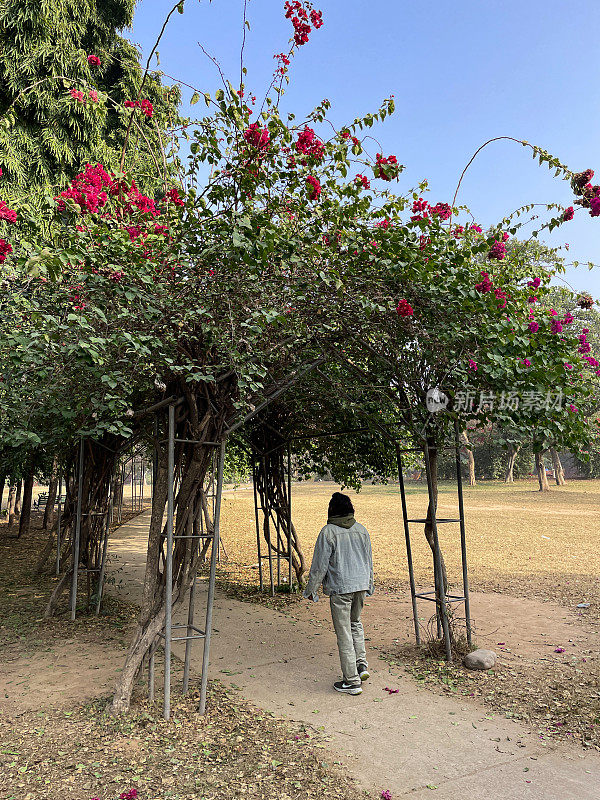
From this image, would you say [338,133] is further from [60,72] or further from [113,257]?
[60,72]

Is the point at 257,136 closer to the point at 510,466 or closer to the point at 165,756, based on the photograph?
the point at 165,756

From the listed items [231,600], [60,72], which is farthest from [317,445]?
[60,72]

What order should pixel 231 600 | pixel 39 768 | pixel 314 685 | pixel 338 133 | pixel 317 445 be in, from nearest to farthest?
pixel 39 768 → pixel 338 133 → pixel 314 685 → pixel 231 600 → pixel 317 445

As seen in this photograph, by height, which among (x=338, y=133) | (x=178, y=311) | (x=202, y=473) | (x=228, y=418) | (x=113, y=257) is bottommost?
(x=202, y=473)

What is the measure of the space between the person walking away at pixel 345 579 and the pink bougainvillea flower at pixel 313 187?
8.17 ft

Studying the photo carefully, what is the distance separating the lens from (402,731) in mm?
4137

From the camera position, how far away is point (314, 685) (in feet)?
16.8

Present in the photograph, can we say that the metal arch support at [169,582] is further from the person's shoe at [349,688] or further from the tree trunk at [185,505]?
the person's shoe at [349,688]

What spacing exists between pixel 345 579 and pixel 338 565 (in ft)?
0.41

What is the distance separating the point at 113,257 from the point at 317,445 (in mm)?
6028

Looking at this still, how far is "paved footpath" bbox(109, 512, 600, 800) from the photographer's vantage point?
339cm

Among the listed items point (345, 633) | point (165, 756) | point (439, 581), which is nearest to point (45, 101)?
point (439, 581)

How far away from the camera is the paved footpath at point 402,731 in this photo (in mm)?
3395

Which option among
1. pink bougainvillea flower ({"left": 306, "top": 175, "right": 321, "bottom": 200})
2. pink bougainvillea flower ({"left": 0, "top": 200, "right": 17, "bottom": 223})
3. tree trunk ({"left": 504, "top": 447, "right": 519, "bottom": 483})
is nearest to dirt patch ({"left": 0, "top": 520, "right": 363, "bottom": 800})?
pink bougainvillea flower ({"left": 0, "top": 200, "right": 17, "bottom": 223})
